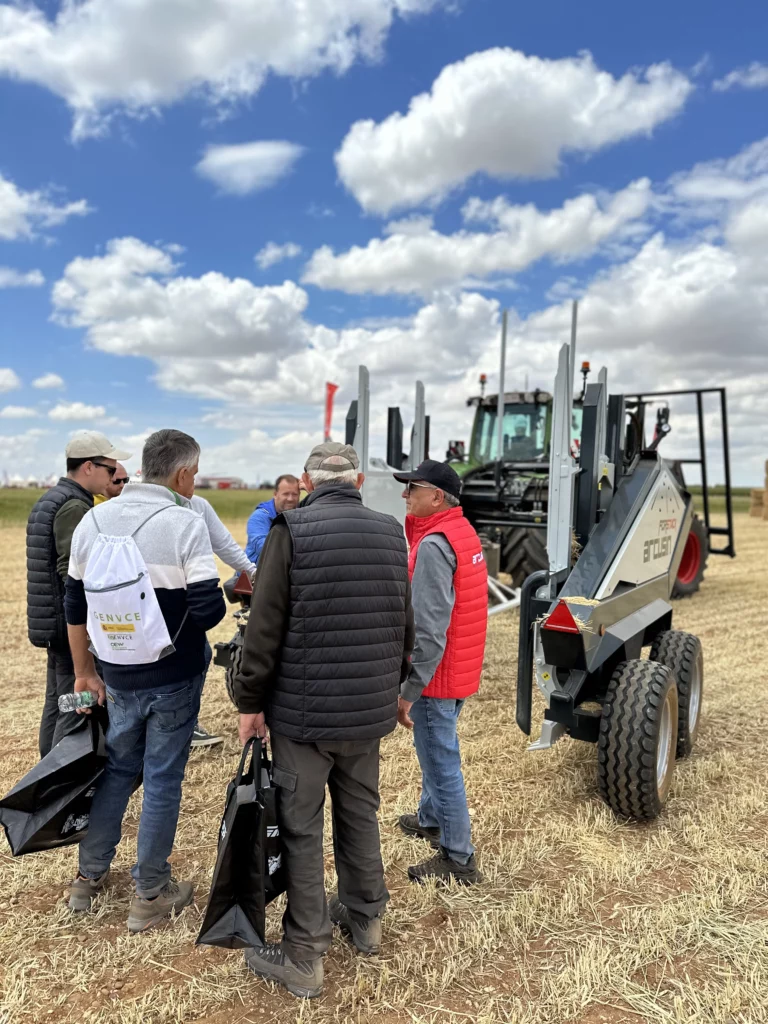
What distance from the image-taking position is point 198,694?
281 centimetres

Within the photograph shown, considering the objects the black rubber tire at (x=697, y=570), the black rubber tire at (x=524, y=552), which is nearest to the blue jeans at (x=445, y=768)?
the black rubber tire at (x=524, y=552)

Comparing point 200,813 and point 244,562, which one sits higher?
point 244,562

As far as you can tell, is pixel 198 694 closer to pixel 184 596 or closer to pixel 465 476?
pixel 184 596

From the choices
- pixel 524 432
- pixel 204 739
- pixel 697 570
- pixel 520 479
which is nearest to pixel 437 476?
pixel 204 739

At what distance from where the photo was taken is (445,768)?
3.00m

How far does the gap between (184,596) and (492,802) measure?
213cm

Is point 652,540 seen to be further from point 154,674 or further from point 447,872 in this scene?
point 154,674

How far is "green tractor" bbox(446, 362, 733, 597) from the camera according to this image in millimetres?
7508

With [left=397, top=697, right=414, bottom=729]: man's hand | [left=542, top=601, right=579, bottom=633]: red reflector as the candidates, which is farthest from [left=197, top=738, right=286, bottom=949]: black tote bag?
[left=542, top=601, right=579, bottom=633]: red reflector

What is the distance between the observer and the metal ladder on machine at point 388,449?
5461 mm

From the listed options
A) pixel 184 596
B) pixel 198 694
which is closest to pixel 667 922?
pixel 198 694

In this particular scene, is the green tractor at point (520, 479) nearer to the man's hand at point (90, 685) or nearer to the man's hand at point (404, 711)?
the man's hand at point (404, 711)

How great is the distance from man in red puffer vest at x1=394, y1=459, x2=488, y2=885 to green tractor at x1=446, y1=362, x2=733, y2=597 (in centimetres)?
307

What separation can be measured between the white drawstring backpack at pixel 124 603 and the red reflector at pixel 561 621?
72.4 inches
